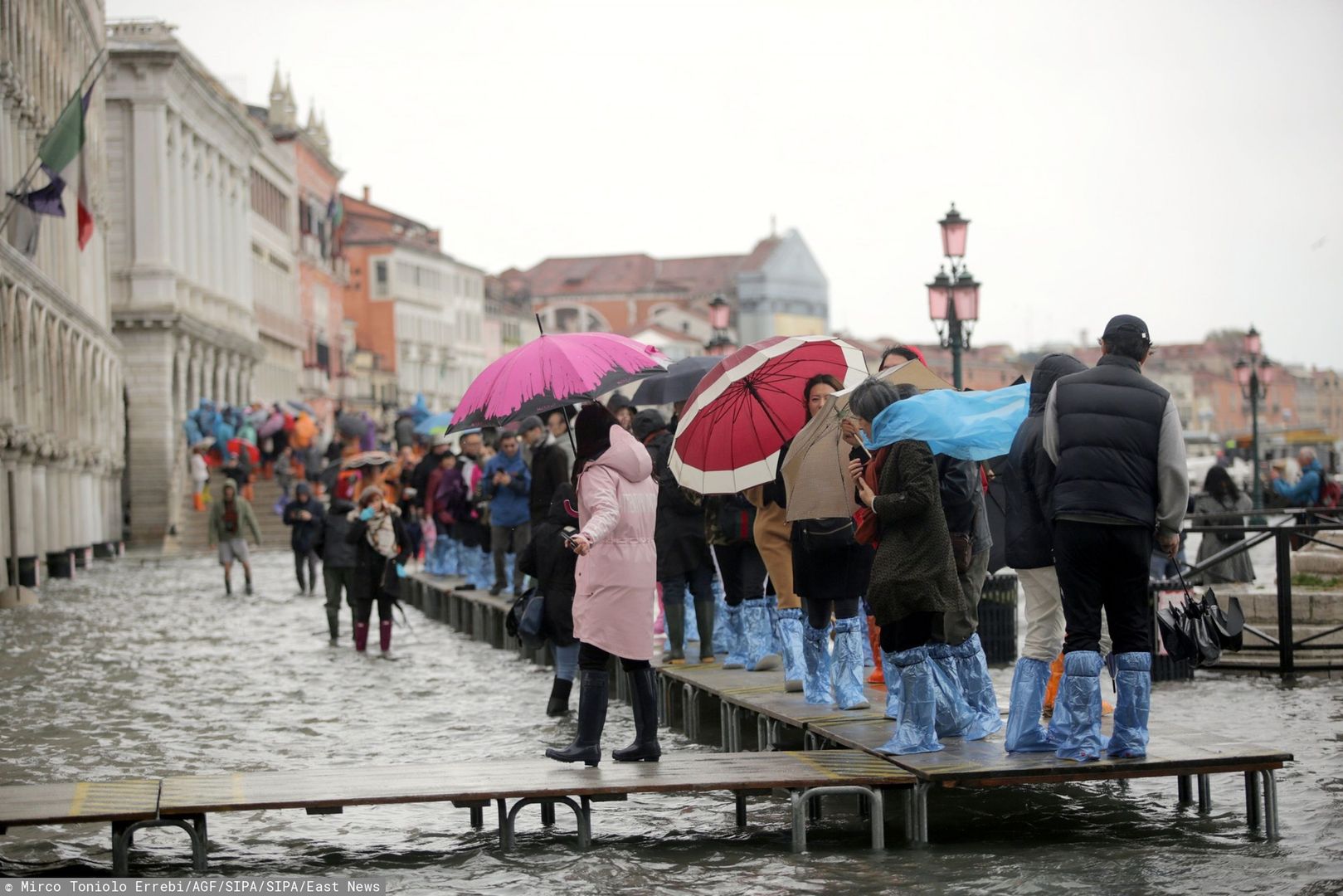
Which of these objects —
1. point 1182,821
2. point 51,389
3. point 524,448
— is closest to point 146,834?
point 1182,821

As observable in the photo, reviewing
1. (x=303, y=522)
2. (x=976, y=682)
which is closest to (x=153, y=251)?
(x=303, y=522)

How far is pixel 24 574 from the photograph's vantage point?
3453 cm

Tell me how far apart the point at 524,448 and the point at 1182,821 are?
10360 mm

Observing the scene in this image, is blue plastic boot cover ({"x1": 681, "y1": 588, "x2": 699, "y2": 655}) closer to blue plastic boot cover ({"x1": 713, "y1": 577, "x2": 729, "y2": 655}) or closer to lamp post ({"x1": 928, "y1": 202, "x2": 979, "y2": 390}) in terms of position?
blue plastic boot cover ({"x1": 713, "y1": 577, "x2": 729, "y2": 655})

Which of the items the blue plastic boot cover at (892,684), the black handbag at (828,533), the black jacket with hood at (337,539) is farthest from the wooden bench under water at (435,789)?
the black jacket with hood at (337,539)

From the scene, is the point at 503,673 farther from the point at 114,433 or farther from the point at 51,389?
the point at 114,433

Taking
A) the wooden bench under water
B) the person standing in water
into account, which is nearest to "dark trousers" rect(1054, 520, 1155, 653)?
the wooden bench under water

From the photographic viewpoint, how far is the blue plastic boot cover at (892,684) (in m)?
9.97

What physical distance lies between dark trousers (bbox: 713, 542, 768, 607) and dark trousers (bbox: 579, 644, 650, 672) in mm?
3376

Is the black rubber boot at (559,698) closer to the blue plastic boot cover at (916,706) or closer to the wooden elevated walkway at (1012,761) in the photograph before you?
the wooden elevated walkway at (1012,761)

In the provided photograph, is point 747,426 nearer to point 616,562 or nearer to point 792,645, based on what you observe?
point 792,645

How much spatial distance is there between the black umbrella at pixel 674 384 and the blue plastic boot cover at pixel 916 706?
592 centimetres

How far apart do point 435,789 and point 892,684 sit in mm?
2698

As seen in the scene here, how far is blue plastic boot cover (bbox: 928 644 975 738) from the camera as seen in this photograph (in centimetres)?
1016
